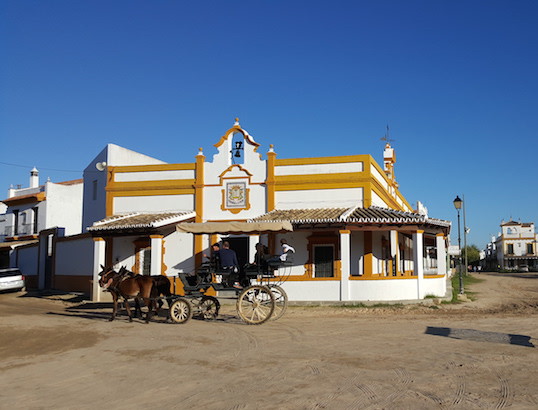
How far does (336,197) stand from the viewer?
19.8 metres

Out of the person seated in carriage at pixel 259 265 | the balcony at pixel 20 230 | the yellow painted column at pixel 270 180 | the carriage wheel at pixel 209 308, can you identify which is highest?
the yellow painted column at pixel 270 180

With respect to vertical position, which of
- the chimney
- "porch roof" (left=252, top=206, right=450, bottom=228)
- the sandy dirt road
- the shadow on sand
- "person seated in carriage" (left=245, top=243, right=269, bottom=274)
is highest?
the chimney

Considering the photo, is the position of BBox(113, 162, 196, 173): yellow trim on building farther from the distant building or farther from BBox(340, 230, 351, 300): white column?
the distant building

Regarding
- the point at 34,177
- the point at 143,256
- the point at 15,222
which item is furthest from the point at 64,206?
the point at 143,256

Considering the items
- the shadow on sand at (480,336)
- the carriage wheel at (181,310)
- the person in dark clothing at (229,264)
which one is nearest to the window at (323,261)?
the person in dark clothing at (229,264)

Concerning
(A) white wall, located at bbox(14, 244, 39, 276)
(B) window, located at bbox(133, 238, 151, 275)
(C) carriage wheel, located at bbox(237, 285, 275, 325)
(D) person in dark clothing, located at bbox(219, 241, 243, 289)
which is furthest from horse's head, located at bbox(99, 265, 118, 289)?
(A) white wall, located at bbox(14, 244, 39, 276)

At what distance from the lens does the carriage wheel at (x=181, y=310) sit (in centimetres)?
1275

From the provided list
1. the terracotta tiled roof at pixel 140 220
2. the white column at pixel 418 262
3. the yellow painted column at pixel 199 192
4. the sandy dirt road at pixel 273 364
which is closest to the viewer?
the sandy dirt road at pixel 273 364

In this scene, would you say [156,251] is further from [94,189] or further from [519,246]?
[519,246]

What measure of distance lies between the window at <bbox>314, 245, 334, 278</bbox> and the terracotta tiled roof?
5.13 meters

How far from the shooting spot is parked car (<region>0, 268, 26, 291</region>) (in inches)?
961

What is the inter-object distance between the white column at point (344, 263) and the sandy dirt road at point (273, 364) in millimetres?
3938

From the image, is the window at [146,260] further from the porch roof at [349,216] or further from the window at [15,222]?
the window at [15,222]

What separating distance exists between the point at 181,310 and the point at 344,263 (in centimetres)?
685
